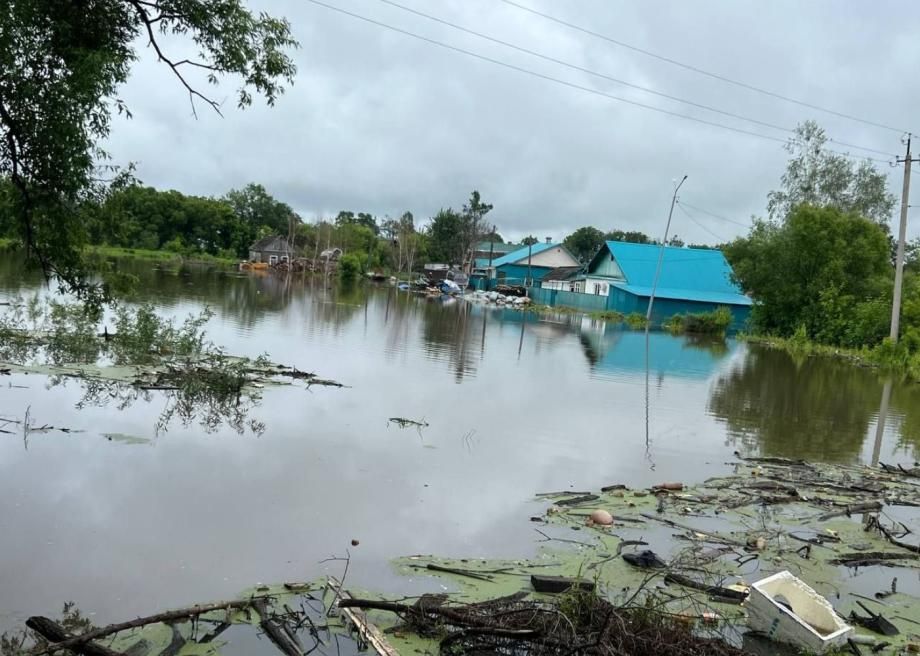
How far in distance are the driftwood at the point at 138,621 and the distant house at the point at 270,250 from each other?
9391 cm

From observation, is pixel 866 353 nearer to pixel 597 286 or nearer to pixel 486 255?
pixel 597 286

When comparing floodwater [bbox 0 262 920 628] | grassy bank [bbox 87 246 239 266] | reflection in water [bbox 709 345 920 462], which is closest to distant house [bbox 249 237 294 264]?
grassy bank [bbox 87 246 239 266]

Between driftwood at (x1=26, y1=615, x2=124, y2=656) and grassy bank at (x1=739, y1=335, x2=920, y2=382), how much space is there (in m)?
30.8

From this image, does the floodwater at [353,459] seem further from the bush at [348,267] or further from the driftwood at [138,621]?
the bush at [348,267]

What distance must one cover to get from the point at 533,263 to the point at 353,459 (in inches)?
2913

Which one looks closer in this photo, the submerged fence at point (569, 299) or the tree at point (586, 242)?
the submerged fence at point (569, 299)

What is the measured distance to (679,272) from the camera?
58938 mm

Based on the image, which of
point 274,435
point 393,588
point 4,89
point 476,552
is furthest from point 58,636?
point 274,435

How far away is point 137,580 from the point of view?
6168 millimetres

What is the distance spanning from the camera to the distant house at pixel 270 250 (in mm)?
98125

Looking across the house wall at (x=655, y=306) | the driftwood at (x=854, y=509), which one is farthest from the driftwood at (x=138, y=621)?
the house wall at (x=655, y=306)

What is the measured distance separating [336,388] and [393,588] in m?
9.09

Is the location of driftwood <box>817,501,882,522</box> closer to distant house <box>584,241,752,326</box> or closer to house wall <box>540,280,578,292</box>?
distant house <box>584,241,752,326</box>

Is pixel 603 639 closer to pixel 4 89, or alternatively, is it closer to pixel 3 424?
pixel 4 89
